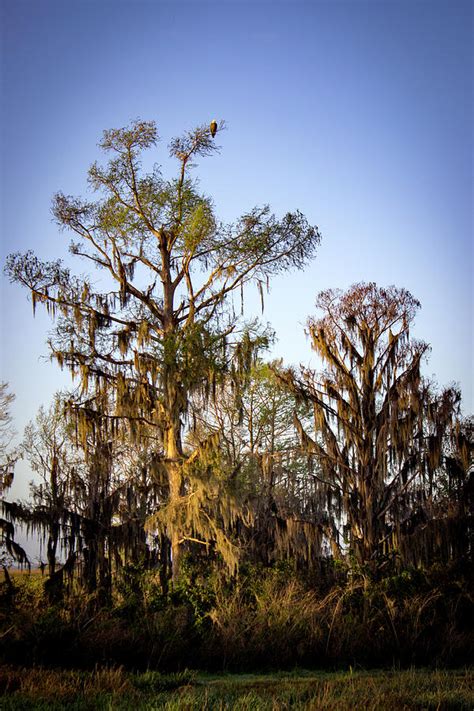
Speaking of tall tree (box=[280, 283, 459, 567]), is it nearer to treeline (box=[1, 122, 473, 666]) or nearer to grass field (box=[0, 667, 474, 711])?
treeline (box=[1, 122, 473, 666])

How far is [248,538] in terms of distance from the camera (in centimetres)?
2250

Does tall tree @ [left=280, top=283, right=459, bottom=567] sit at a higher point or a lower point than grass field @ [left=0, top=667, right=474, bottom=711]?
higher

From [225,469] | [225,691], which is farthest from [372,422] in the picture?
[225,691]

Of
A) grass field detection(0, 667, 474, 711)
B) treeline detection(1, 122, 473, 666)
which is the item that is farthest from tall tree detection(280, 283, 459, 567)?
grass field detection(0, 667, 474, 711)

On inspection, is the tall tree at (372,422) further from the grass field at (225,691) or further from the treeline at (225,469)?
the grass field at (225,691)

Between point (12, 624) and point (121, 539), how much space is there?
7.09m

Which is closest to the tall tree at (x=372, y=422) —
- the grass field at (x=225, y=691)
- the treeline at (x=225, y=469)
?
the treeline at (x=225, y=469)

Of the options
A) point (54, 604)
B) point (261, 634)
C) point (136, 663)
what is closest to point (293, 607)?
point (261, 634)

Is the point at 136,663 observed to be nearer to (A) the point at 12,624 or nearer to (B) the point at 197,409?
(A) the point at 12,624

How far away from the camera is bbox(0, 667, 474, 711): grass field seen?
31.5ft

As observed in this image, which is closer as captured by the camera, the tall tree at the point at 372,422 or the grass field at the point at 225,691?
the grass field at the point at 225,691

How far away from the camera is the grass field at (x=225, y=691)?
960cm

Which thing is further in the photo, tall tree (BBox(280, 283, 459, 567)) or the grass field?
tall tree (BBox(280, 283, 459, 567))

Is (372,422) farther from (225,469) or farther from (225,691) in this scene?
(225,691)
